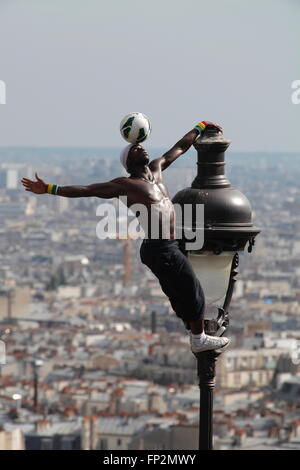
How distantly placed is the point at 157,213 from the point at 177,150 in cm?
29

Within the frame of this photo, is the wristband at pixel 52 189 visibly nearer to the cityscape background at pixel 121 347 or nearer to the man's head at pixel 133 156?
the man's head at pixel 133 156

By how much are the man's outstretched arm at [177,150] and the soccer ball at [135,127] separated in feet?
0.37

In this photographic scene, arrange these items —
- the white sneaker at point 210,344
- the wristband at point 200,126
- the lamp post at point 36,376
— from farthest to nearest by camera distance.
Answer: the lamp post at point 36,376 → the wristband at point 200,126 → the white sneaker at point 210,344

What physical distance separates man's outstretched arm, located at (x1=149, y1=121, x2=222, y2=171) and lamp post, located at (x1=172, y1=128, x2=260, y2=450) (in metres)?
0.06

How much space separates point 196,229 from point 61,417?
39.4 metres

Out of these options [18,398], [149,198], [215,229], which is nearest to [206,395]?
[215,229]

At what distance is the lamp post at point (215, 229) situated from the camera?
5.09 metres

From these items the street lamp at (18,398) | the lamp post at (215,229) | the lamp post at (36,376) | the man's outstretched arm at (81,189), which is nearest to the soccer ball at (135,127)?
the man's outstretched arm at (81,189)

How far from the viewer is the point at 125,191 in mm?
4867

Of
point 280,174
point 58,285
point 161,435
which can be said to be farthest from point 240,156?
point 161,435

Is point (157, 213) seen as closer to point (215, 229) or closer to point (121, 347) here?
point (215, 229)

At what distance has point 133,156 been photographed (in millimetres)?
4922

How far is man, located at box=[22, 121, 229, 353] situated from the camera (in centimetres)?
482

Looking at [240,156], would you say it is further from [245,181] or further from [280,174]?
[245,181]
